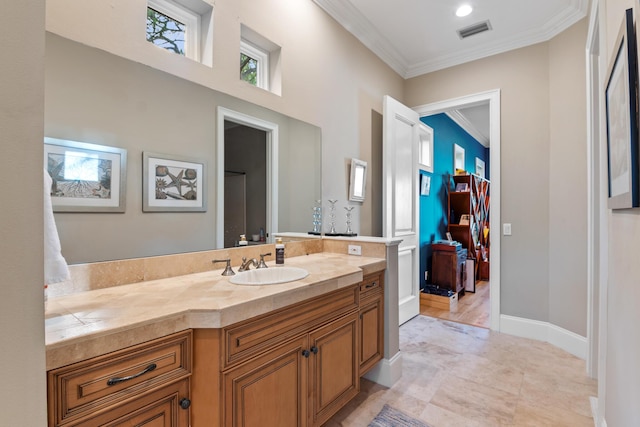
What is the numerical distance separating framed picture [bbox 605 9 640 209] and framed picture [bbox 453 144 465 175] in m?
4.29

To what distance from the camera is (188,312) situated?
3.52 feet

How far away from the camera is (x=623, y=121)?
1.00 metres

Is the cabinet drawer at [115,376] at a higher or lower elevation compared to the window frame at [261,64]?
lower

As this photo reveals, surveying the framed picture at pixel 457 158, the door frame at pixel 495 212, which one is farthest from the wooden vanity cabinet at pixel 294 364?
the framed picture at pixel 457 158

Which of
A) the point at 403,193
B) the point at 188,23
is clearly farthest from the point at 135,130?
the point at 403,193

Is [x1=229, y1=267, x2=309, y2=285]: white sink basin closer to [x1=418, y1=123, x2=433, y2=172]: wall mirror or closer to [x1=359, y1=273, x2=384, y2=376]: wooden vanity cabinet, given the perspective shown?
[x1=359, y1=273, x2=384, y2=376]: wooden vanity cabinet

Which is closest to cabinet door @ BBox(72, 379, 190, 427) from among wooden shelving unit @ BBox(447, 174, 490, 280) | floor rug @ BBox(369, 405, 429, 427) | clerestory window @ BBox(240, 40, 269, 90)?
floor rug @ BBox(369, 405, 429, 427)

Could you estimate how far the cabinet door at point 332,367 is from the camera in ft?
5.03

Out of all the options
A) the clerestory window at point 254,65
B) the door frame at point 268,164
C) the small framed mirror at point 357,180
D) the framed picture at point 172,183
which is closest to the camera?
the framed picture at point 172,183

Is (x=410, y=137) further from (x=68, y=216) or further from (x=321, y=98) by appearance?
(x=68, y=216)

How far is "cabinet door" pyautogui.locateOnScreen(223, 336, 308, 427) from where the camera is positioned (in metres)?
1.16

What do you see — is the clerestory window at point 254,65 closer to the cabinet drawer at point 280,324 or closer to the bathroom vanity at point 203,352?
the bathroom vanity at point 203,352

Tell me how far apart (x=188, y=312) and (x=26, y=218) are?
0.57 metres

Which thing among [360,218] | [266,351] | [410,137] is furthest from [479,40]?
[266,351]
